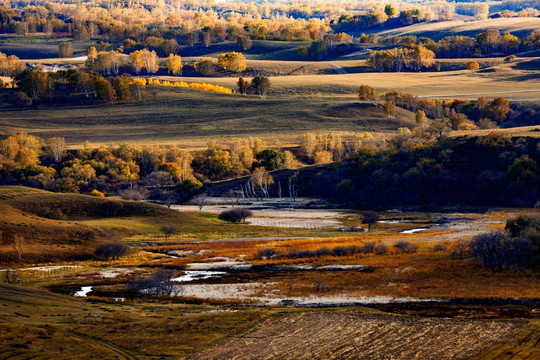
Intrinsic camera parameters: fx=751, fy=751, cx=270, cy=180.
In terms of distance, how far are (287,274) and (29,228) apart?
30.2 metres

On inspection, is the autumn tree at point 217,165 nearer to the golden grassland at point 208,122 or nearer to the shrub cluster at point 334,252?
the golden grassland at point 208,122

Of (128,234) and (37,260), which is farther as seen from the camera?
(128,234)

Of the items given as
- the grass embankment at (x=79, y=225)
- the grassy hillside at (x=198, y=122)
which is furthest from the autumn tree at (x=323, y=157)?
the grass embankment at (x=79, y=225)

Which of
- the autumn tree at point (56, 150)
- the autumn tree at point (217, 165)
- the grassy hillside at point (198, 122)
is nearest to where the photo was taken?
the autumn tree at point (217, 165)

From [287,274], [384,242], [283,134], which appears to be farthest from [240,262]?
[283,134]

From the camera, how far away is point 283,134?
6742 inches

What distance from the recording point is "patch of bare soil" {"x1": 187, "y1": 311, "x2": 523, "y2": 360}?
1384 inches

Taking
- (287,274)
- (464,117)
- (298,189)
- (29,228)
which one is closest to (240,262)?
(287,274)

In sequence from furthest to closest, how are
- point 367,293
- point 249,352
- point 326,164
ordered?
1. point 326,164
2. point 367,293
3. point 249,352

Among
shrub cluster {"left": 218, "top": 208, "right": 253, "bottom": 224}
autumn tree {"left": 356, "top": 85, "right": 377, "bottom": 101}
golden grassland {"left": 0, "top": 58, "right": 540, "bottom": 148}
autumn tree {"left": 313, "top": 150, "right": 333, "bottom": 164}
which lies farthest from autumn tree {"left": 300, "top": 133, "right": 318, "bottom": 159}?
shrub cluster {"left": 218, "top": 208, "right": 253, "bottom": 224}

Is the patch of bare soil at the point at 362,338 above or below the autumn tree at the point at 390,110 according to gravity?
below

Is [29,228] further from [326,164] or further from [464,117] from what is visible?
[464,117]

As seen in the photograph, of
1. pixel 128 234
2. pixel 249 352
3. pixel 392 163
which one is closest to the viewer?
pixel 249 352

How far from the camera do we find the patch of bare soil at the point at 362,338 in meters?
35.2
